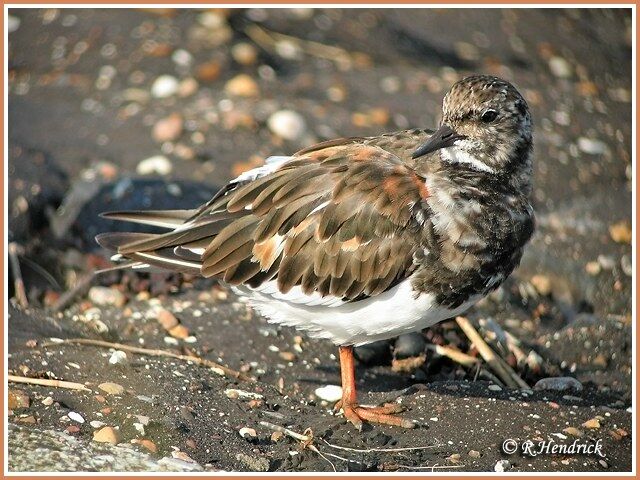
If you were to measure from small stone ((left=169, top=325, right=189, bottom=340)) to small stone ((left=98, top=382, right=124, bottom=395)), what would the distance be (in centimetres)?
65

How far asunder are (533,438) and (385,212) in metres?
1.22

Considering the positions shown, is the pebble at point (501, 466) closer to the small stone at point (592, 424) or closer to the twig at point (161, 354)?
the small stone at point (592, 424)

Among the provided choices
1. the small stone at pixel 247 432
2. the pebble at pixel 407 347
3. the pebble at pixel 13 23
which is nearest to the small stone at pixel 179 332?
the small stone at pixel 247 432

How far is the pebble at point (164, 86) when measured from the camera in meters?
7.19

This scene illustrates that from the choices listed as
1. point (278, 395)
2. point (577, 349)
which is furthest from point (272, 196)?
point (577, 349)

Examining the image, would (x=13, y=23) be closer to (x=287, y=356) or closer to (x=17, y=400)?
(x=287, y=356)

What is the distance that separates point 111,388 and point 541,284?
2869mm

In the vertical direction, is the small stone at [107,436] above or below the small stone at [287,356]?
above

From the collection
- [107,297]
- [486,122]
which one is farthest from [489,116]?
[107,297]

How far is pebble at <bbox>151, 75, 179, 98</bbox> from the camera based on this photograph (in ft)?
23.6

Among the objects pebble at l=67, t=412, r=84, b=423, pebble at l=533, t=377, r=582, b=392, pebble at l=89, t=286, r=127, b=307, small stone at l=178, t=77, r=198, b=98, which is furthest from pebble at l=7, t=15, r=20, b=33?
pebble at l=533, t=377, r=582, b=392

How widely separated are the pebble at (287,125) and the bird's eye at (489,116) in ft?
8.64

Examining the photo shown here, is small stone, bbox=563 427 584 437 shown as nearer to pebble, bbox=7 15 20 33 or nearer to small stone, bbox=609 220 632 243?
small stone, bbox=609 220 632 243

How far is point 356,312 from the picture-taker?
4238 mm
